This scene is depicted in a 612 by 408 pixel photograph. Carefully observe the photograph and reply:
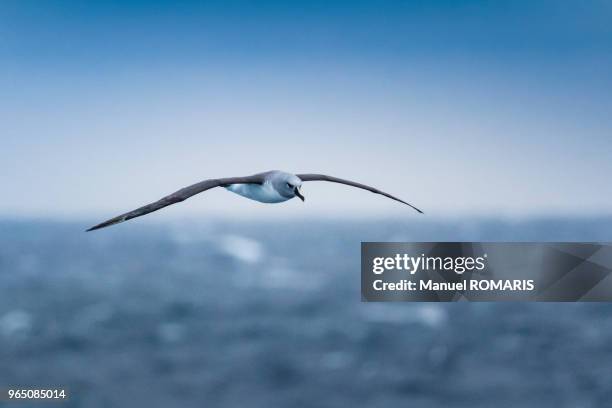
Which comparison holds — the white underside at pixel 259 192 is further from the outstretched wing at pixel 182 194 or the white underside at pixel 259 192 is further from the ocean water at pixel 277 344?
the ocean water at pixel 277 344

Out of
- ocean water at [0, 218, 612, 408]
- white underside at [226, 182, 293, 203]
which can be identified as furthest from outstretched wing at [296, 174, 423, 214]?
ocean water at [0, 218, 612, 408]

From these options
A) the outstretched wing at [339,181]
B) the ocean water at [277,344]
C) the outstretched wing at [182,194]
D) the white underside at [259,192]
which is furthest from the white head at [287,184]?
the ocean water at [277,344]

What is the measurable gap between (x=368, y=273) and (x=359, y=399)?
23.1 feet

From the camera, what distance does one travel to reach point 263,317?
31062 mm

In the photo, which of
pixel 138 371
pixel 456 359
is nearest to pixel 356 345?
pixel 456 359

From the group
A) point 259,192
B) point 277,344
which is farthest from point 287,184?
point 277,344

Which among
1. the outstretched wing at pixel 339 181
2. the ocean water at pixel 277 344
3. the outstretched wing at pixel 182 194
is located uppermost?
the outstretched wing at pixel 339 181

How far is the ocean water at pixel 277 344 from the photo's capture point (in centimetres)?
1948

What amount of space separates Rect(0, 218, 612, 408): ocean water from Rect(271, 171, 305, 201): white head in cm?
546

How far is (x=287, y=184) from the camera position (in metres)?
11.4

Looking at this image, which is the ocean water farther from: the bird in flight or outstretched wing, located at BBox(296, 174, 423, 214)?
outstretched wing, located at BBox(296, 174, 423, 214)

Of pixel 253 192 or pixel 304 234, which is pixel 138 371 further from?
pixel 304 234

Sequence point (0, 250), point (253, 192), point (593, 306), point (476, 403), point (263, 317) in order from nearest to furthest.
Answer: point (253, 192) < point (476, 403) < point (263, 317) < point (593, 306) < point (0, 250)

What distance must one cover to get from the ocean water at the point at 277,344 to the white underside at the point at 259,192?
488cm
